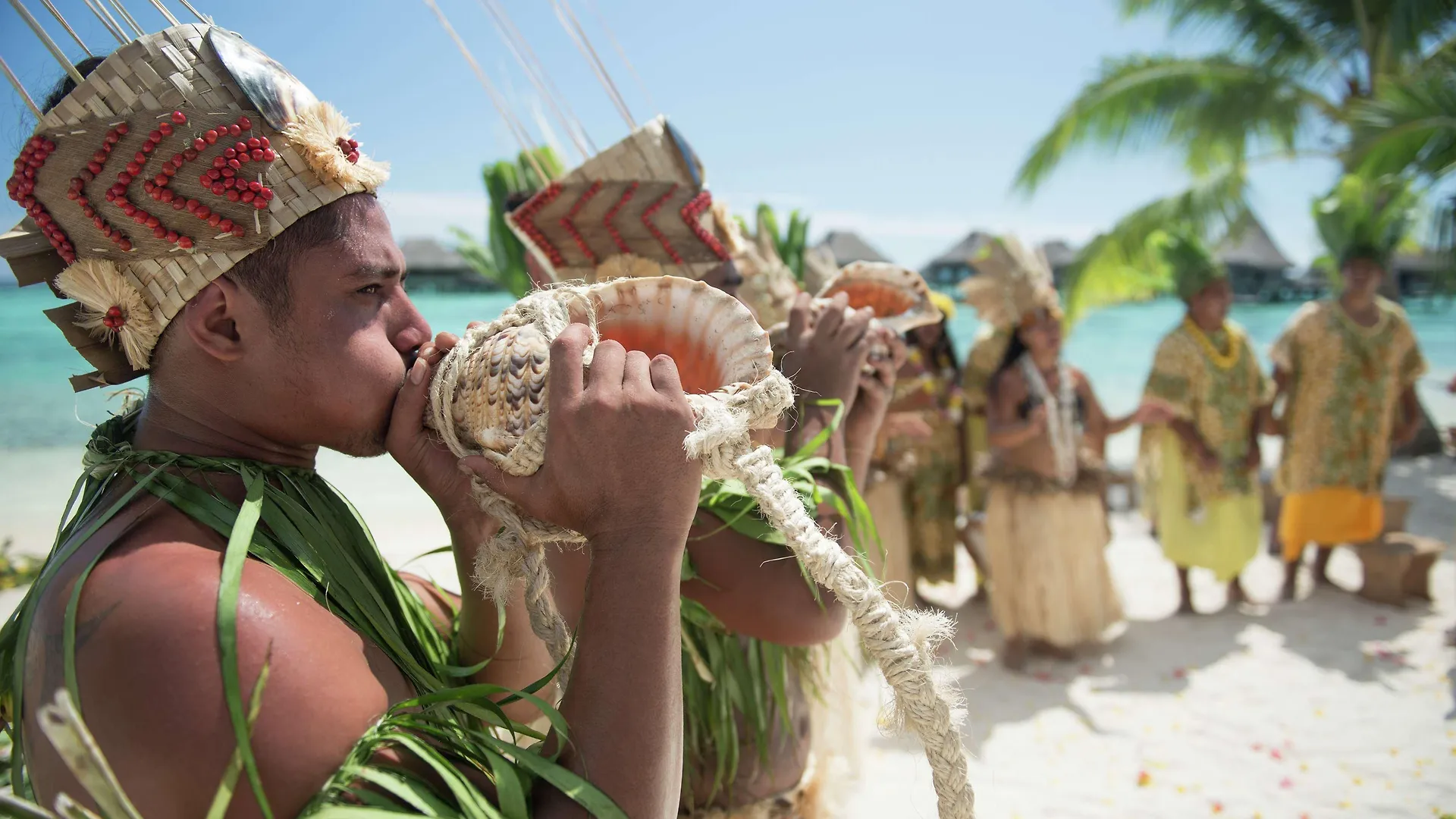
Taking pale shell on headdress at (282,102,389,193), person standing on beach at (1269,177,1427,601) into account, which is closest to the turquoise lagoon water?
pale shell on headdress at (282,102,389,193)

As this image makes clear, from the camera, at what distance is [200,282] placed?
3.98 feet

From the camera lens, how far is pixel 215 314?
1229mm

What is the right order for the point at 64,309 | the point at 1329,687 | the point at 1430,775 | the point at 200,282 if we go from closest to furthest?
the point at 200,282 → the point at 64,309 → the point at 1430,775 → the point at 1329,687

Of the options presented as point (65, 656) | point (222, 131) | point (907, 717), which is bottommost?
point (907, 717)

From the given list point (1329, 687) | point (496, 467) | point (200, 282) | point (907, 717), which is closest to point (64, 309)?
point (200, 282)

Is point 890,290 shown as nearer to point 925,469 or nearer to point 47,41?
point 47,41

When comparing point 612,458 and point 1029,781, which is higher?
point 612,458

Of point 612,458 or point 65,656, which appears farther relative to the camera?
point 612,458

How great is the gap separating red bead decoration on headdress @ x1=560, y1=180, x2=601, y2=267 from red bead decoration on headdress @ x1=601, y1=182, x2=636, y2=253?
0.19 feet

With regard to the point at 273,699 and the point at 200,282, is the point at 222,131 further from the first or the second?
the point at 273,699

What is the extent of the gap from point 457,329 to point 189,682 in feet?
95.1

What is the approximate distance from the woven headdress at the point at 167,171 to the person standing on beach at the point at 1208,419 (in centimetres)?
588

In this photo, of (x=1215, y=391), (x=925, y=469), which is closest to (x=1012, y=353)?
(x=925, y=469)

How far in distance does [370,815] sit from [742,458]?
58cm
